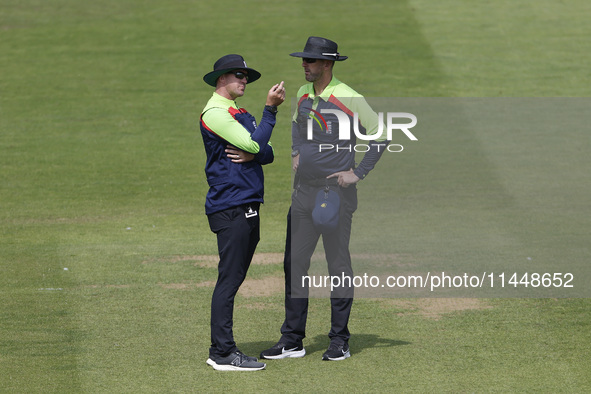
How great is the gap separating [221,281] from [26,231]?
6362 millimetres

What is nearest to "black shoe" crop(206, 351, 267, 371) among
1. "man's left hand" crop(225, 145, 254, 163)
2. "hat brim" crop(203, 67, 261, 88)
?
"man's left hand" crop(225, 145, 254, 163)

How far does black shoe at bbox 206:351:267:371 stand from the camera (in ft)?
23.9

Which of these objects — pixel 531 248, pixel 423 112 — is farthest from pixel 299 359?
pixel 423 112

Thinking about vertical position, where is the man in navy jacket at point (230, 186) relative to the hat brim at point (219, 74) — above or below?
below

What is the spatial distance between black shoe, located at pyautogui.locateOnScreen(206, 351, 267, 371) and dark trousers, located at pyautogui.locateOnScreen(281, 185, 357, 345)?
0.46 m

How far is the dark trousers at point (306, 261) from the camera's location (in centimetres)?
770

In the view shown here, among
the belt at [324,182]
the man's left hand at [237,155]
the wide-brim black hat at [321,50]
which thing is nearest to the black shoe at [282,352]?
the belt at [324,182]

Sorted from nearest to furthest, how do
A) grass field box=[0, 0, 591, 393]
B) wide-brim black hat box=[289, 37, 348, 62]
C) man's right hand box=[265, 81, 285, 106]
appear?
man's right hand box=[265, 81, 285, 106] < grass field box=[0, 0, 591, 393] < wide-brim black hat box=[289, 37, 348, 62]

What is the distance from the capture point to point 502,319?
862 cm

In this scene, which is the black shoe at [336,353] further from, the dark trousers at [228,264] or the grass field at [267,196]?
the dark trousers at [228,264]

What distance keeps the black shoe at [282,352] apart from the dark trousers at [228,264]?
36 centimetres

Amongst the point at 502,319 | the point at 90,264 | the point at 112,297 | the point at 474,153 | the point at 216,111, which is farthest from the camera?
the point at 474,153

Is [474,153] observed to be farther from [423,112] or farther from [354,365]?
[354,365]

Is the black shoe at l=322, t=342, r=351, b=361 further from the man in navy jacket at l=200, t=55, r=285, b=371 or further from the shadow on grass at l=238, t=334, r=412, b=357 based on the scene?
the man in navy jacket at l=200, t=55, r=285, b=371
